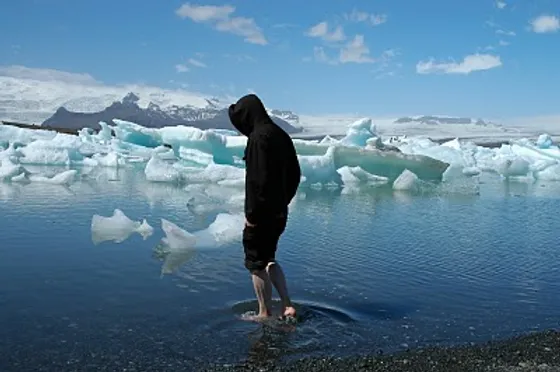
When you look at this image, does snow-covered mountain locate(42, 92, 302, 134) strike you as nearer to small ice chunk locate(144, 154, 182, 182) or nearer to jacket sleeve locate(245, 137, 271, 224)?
small ice chunk locate(144, 154, 182, 182)

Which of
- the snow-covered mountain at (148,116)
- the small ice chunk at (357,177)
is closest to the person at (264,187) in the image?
the small ice chunk at (357,177)

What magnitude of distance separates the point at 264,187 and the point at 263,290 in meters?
0.62

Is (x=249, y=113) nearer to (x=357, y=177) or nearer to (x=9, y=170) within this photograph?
(x=9, y=170)

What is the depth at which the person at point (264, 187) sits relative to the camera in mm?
3982

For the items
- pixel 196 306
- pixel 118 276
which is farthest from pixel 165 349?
pixel 118 276

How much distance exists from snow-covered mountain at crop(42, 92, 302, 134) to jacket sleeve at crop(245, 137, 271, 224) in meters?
77.4

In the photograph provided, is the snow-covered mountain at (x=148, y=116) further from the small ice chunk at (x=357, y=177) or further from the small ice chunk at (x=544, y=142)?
the small ice chunk at (x=357, y=177)

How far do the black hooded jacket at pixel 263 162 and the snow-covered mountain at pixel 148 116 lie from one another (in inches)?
3045

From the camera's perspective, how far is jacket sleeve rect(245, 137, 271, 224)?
396 centimetres

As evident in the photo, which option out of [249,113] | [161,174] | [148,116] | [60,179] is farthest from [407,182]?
[148,116]

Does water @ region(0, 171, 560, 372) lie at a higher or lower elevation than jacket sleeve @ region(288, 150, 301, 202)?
lower

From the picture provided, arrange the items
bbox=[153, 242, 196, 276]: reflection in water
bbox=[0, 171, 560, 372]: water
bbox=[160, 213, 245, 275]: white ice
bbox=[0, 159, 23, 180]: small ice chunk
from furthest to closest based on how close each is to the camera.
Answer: bbox=[0, 159, 23, 180]: small ice chunk, bbox=[160, 213, 245, 275]: white ice, bbox=[153, 242, 196, 276]: reflection in water, bbox=[0, 171, 560, 372]: water

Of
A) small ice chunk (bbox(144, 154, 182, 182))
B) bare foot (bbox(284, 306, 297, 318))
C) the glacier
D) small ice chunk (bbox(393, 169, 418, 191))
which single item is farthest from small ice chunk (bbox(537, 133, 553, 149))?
bare foot (bbox(284, 306, 297, 318))

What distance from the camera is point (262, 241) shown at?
4.09 metres
